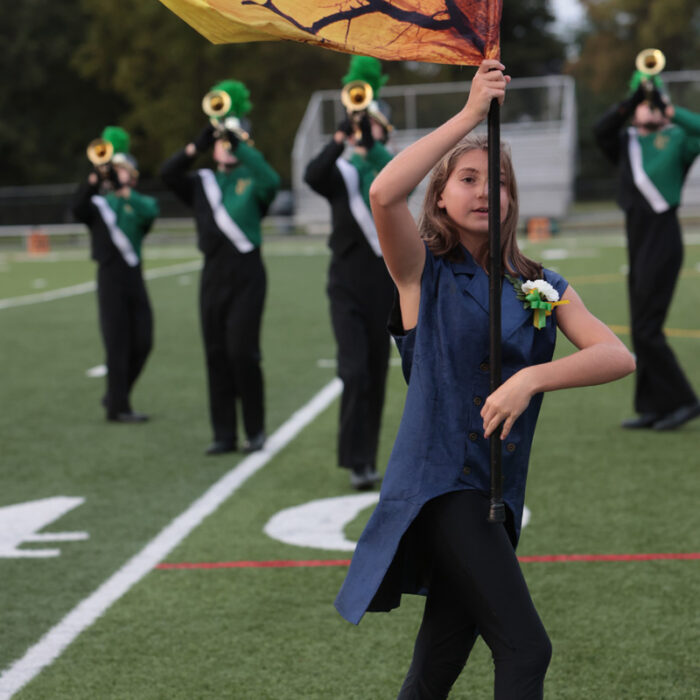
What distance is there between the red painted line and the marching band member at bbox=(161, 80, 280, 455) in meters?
2.44

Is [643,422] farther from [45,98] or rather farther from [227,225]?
[45,98]

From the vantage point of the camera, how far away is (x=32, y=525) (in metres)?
6.28

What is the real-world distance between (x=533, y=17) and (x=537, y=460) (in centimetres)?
6195

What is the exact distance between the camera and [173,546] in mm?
5859

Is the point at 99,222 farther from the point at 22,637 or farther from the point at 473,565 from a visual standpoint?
the point at 473,565

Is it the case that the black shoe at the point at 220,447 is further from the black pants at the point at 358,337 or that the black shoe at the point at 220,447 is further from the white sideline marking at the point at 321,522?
the white sideline marking at the point at 321,522

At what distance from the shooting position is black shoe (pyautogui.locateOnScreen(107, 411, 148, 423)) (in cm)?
920

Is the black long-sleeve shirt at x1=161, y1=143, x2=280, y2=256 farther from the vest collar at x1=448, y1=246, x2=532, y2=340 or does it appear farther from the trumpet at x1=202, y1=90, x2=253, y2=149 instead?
the vest collar at x1=448, y1=246, x2=532, y2=340

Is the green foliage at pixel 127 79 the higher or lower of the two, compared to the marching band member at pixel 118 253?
higher

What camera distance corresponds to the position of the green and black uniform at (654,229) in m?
8.22

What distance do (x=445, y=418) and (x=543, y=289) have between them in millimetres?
402

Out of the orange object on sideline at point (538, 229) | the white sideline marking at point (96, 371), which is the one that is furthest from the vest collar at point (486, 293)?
the orange object on sideline at point (538, 229)

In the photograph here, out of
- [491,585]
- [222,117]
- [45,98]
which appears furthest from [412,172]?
[45,98]

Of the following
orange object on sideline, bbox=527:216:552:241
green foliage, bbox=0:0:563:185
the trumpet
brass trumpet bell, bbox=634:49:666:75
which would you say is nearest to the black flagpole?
the trumpet
